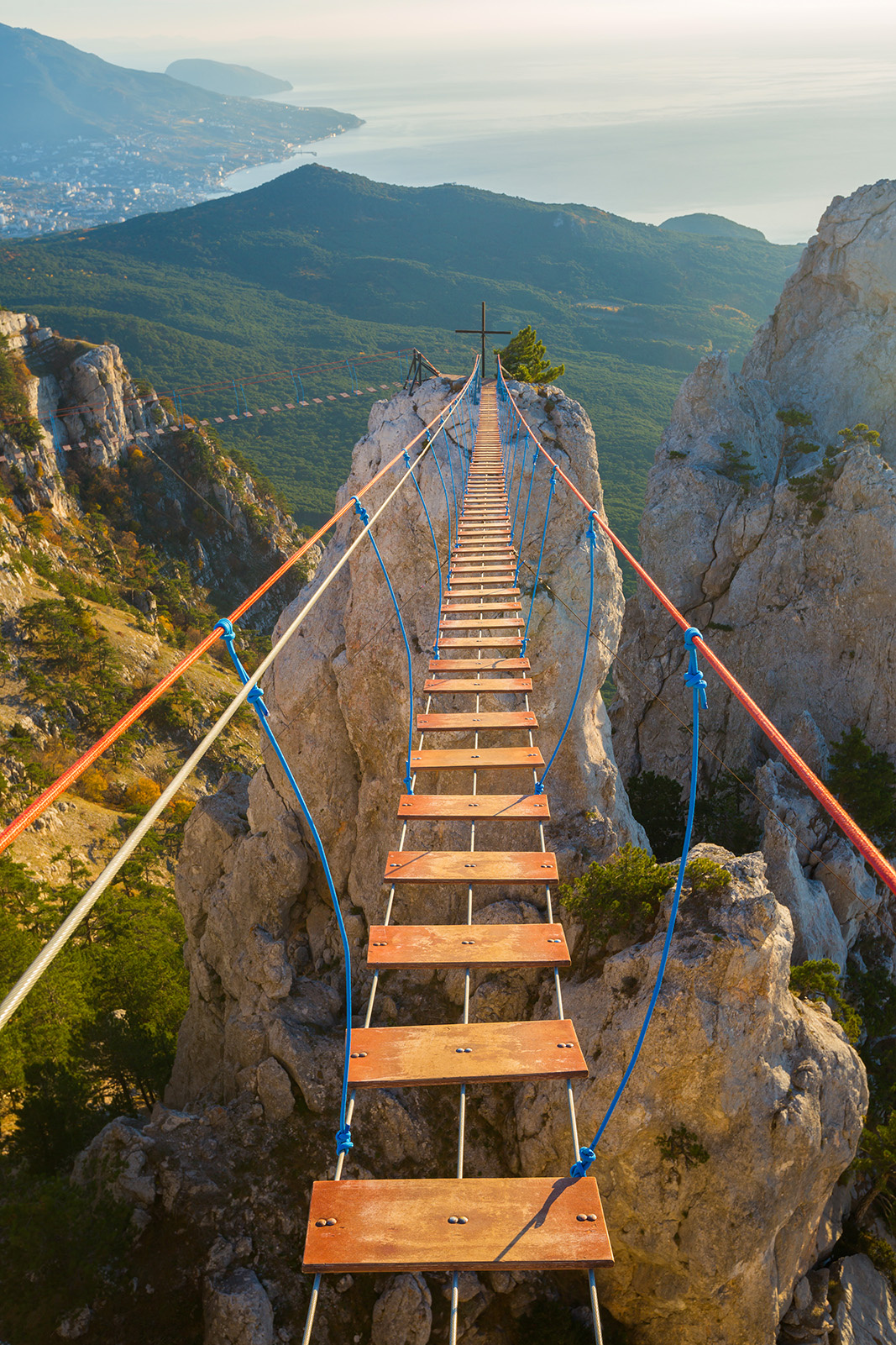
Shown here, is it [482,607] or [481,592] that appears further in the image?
[481,592]

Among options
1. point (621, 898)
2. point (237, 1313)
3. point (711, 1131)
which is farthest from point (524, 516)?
point (237, 1313)

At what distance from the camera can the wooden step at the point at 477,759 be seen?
7914mm

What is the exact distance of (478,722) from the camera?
28.1 feet

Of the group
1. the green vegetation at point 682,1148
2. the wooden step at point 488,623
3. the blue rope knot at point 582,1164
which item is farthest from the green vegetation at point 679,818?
the blue rope knot at point 582,1164

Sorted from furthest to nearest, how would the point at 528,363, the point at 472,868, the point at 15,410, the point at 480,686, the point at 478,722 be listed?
1. the point at 15,410
2. the point at 528,363
3. the point at 480,686
4. the point at 478,722
5. the point at 472,868

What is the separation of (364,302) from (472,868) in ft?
586

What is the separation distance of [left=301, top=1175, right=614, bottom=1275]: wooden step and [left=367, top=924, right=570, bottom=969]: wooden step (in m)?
1.41

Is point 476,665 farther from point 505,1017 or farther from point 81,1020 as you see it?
point 81,1020

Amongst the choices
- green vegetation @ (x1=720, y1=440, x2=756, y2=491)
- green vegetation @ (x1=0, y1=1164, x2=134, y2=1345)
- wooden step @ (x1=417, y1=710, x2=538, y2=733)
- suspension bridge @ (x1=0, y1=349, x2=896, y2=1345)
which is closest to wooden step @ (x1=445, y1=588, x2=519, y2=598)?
suspension bridge @ (x1=0, y1=349, x2=896, y2=1345)

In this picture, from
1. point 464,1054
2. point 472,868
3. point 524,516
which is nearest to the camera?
point 464,1054

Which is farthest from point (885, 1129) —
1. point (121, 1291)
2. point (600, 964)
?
point (121, 1291)

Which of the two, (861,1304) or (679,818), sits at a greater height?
(861,1304)

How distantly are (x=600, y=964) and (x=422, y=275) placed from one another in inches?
7485

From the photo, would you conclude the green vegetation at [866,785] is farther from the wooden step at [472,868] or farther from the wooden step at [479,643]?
the wooden step at [472,868]
